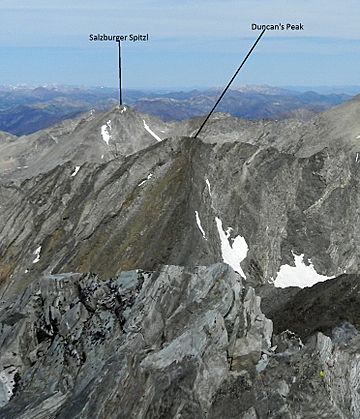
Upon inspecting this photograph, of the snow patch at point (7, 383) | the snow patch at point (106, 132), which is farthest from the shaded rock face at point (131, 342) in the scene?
the snow patch at point (106, 132)

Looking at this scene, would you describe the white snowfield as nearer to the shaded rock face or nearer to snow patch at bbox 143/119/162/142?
the shaded rock face

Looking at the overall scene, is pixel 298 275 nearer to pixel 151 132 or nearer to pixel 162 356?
pixel 162 356

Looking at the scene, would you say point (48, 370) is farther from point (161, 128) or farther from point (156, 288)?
point (161, 128)

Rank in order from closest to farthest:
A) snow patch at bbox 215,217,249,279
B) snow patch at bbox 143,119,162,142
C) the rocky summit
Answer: the rocky summit
snow patch at bbox 215,217,249,279
snow patch at bbox 143,119,162,142

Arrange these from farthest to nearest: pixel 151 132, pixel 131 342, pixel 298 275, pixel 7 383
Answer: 1. pixel 151 132
2. pixel 298 275
3. pixel 7 383
4. pixel 131 342

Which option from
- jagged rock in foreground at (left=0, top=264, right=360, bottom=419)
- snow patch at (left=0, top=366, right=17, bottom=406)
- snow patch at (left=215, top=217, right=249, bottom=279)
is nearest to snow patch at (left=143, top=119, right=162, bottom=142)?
snow patch at (left=215, top=217, right=249, bottom=279)

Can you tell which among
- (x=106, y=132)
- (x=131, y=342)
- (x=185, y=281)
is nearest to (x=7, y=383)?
(x=131, y=342)
